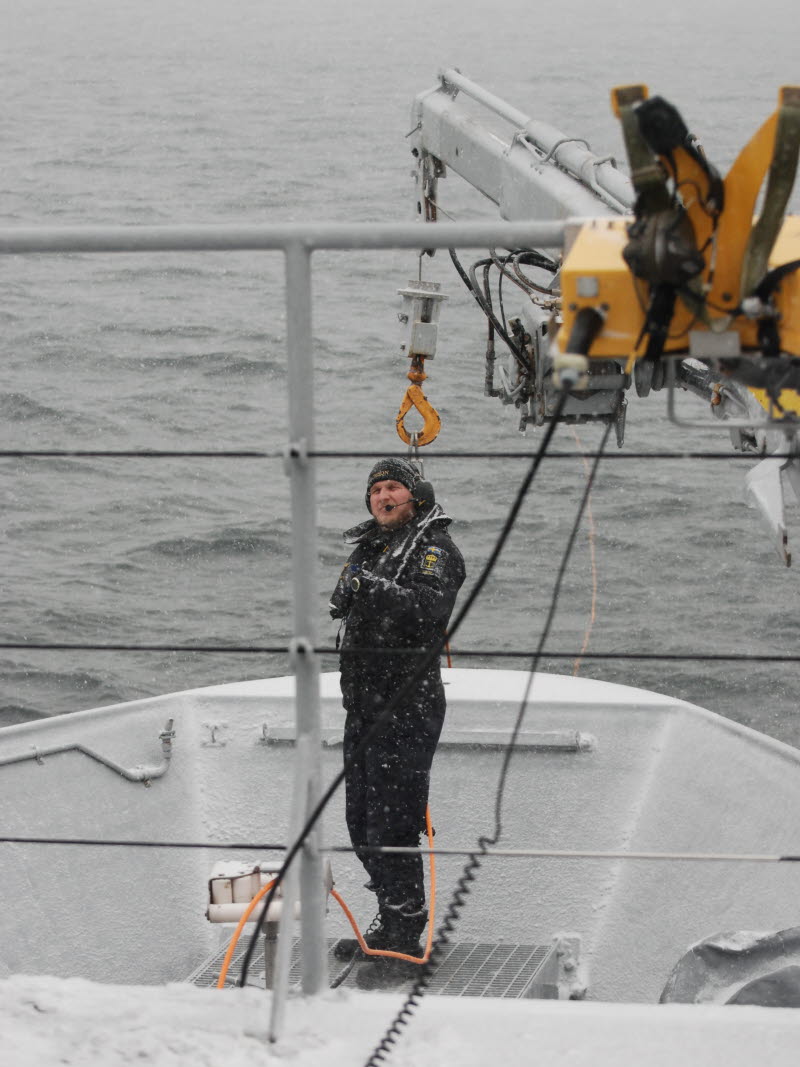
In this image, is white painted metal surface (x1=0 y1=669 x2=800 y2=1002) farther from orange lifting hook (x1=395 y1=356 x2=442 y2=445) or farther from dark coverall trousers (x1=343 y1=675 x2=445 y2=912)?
orange lifting hook (x1=395 y1=356 x2=442 y2=445)

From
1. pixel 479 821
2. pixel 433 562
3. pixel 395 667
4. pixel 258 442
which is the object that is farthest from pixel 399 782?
pixel 258 442

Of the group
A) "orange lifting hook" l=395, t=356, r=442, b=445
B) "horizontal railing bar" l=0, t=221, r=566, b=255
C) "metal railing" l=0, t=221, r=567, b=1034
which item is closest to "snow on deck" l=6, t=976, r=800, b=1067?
"metal railing" l=0, t=221, r=567, b=1034

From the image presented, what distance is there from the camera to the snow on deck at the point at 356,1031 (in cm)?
215

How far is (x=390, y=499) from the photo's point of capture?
436 centimetres

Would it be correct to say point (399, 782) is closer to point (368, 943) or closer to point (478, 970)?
point (368, 943)

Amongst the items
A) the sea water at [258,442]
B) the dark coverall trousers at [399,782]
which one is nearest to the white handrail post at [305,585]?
the sea water at [258,442]

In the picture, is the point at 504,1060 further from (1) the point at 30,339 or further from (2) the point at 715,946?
(1) the point at 30,339

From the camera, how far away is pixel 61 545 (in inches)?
502

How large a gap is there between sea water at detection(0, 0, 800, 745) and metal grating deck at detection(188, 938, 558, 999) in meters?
1.85

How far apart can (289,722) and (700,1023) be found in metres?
3.65

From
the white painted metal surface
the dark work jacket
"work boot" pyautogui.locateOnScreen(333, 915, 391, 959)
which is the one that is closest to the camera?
the dark work jacket

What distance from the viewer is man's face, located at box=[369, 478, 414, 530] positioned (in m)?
4.35

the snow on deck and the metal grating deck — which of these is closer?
the snow on deck

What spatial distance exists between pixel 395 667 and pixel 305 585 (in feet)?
7.25
